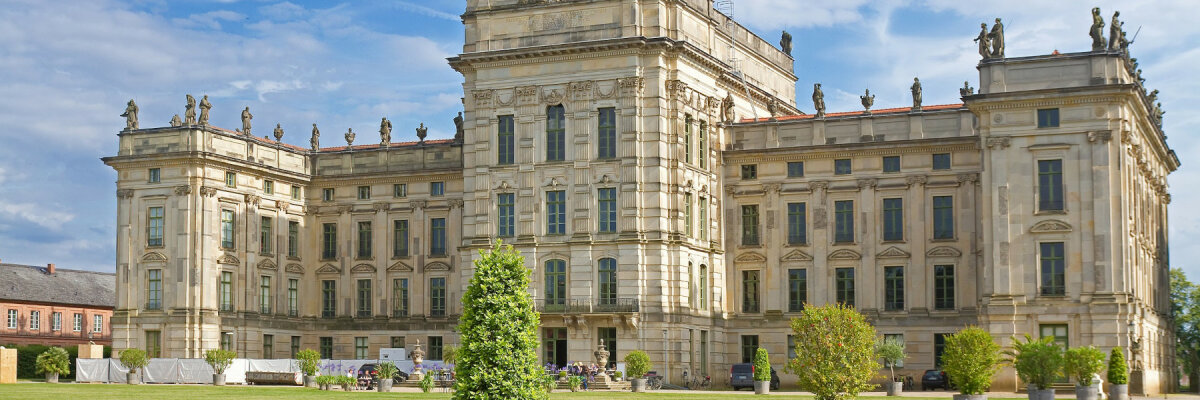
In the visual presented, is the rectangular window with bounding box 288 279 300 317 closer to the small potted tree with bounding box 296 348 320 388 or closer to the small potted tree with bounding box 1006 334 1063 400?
the small potted tree with bounding box 296 348 320 388

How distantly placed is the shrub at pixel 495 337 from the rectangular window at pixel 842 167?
36.9 m

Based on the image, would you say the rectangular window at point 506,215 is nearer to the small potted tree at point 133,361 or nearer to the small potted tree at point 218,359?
the small potted tree at point 218,359

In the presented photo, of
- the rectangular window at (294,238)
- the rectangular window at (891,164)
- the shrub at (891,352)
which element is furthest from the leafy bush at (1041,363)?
the rectangular window at (294,238)

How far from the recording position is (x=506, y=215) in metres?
67.4

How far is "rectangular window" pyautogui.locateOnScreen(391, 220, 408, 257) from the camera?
249 ft

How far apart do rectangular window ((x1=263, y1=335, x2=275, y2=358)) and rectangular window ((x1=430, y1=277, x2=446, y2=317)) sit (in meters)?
7.74

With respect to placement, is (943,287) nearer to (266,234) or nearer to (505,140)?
(505,140)

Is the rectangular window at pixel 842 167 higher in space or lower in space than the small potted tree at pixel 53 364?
higher

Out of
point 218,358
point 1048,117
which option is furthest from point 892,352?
point 218,358

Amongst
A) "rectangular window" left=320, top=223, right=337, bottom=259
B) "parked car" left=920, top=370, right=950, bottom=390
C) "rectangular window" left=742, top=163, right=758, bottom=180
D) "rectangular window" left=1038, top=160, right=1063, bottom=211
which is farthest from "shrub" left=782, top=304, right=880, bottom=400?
"rectangular window" left=320, top=223, right=337, bottom=259

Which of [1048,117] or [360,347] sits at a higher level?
[1048,117]

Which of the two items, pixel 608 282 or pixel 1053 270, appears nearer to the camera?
pixel 1053 270

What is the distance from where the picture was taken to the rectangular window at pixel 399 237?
75.8 metres

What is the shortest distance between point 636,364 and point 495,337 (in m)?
28.4
